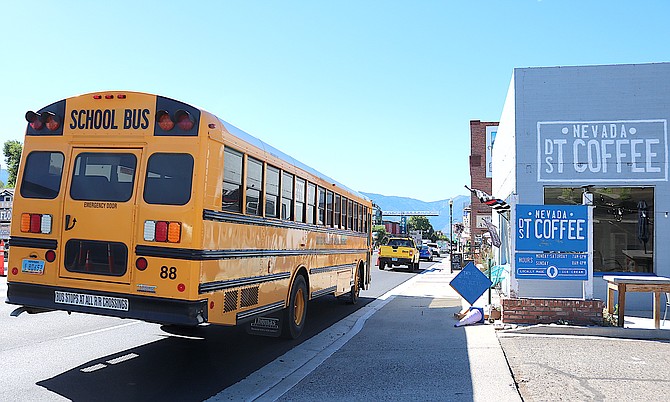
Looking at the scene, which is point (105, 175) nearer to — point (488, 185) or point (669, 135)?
point (669, 135)

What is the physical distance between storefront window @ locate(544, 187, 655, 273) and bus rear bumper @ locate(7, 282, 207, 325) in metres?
8.67

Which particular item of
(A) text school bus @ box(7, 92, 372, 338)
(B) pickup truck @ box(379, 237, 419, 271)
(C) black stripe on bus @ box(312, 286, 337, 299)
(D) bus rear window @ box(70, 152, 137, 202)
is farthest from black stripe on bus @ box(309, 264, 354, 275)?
(B) pickup truck @ box(379, 237, 419, 271)

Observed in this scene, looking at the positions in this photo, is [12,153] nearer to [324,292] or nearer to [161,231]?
[324,292]

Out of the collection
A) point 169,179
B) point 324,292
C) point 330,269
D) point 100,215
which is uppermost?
point 169,179

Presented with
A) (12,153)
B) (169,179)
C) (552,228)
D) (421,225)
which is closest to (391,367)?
(169,179)

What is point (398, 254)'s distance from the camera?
31891 mm

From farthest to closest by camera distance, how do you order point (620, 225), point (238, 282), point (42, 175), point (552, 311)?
point (620, 225) < point (552, 311) < point (238, 282) < point (42, 175)

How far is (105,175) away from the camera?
6.63 meters

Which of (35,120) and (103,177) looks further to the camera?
(35,120)

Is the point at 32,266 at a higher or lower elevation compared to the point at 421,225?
lower

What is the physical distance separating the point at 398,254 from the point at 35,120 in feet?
85.6

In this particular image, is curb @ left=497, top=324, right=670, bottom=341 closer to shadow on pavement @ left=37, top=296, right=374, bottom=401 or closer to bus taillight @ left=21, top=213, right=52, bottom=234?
shadow on pavement @ left=37, top=296, right=374, bottom=401

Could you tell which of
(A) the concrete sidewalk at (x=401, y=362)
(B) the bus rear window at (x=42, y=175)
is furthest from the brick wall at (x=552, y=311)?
(B) the bus rear window at (x=42, y=175)

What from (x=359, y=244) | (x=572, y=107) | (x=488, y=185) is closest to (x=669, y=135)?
(x=572, y=107)
